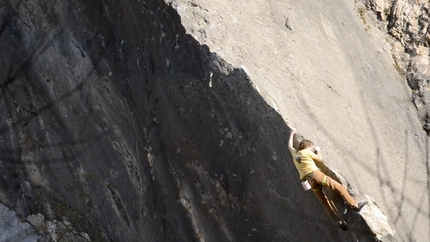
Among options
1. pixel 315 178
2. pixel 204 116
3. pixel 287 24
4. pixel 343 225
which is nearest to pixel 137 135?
pixel 204 116

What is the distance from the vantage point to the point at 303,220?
659 cm

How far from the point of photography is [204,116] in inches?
273

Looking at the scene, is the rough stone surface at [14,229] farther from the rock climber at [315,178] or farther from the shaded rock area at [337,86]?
the rock climber at [315,178]

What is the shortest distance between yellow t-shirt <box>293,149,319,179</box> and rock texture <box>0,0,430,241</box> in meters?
0.32

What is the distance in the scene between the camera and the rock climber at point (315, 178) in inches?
240

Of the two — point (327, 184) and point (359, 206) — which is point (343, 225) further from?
point (327, 184)

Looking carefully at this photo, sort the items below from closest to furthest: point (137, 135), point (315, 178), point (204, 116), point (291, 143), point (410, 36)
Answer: point (315, 178) → point (291, 143) → point (204, 116) → point (137, 135) → point (410, 36)

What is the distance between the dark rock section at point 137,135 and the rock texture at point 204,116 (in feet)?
0.05

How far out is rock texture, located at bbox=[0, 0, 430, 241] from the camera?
6668 mm

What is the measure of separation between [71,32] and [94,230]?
248cm

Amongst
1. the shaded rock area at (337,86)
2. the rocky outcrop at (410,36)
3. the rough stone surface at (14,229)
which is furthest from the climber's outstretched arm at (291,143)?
the rough stone surface at (14,229)

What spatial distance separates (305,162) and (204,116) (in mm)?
1231

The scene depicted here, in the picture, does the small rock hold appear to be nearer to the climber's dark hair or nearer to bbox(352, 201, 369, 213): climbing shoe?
the climber's dark hair

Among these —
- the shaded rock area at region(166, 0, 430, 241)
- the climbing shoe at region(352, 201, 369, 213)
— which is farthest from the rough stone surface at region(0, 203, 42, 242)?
the climbing shoe at region(352, 201, 369, 213)
